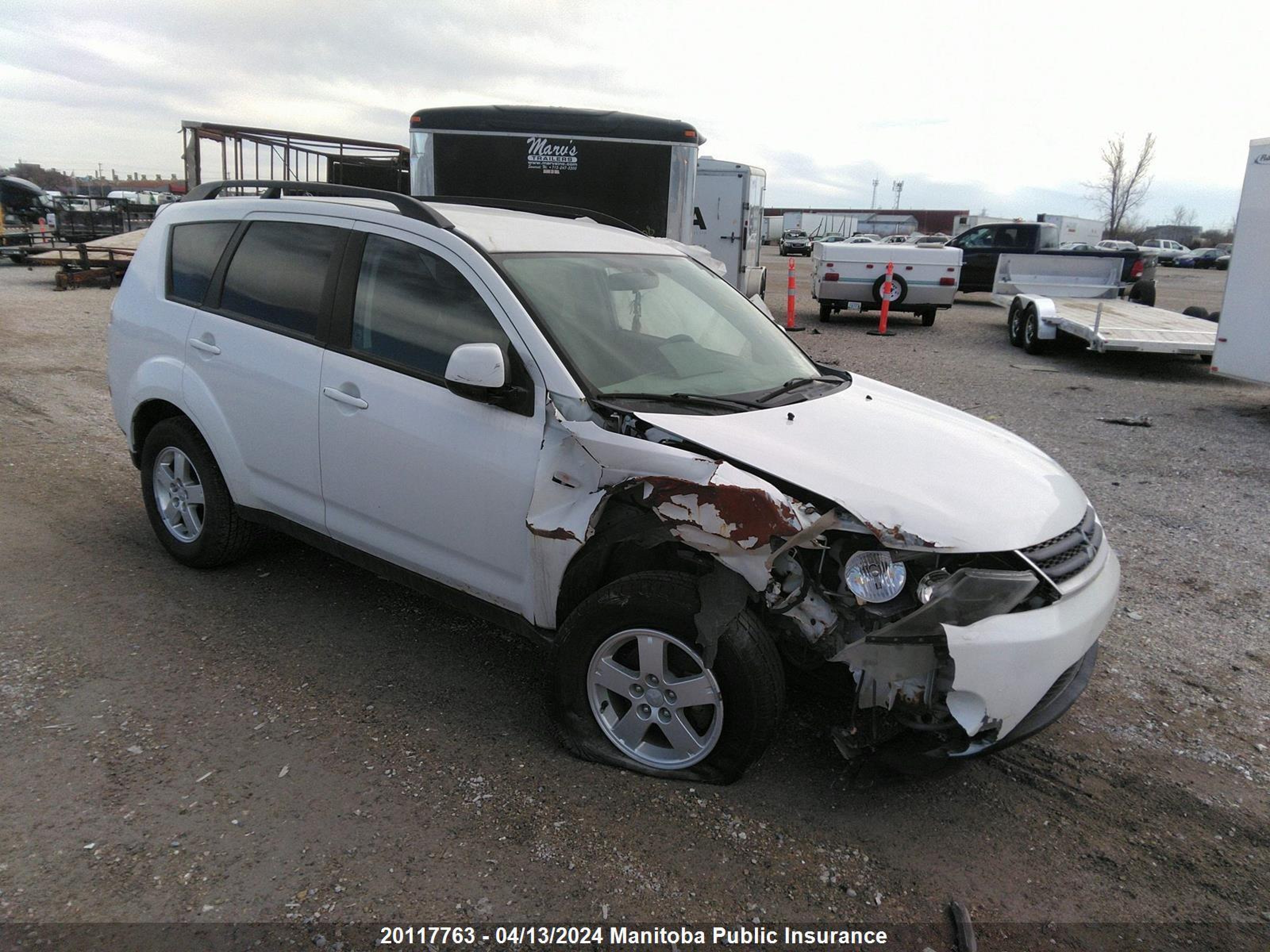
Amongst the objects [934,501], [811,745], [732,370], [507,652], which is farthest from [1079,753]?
[507,652]

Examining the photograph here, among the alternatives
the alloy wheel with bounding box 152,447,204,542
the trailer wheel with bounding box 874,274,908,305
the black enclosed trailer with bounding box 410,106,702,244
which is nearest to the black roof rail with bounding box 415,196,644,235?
the alloy wheel with bounding box 152,447,204,542

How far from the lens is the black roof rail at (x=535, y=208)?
14.9ft

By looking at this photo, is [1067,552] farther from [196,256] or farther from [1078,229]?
[1078,229]

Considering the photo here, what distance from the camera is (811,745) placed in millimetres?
3398

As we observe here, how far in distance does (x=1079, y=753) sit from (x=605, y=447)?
2.16 m

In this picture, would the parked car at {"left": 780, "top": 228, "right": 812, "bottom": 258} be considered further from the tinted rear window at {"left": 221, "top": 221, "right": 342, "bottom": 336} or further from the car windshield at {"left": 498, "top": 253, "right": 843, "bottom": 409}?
the tinted rear window at {"left": 221, "top": 221, "right": 342, "bottom": 336}

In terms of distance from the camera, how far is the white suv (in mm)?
2721

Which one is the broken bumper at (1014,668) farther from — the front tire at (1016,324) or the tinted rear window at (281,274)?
the front tire at (1016,324)

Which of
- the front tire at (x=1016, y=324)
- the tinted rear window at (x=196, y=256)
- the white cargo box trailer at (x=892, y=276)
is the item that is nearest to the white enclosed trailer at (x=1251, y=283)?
the front tire at (x=1016, y=324)

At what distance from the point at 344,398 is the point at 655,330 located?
1.31 m

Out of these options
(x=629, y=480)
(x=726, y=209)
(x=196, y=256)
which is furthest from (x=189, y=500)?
(x=726, y=209)

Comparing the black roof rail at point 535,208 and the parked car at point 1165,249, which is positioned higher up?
the parked car at point 1165,249

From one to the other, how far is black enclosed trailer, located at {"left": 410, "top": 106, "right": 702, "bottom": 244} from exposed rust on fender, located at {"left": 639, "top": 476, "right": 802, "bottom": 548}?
565 centimetres

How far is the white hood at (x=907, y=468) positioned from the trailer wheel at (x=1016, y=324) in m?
12.2
